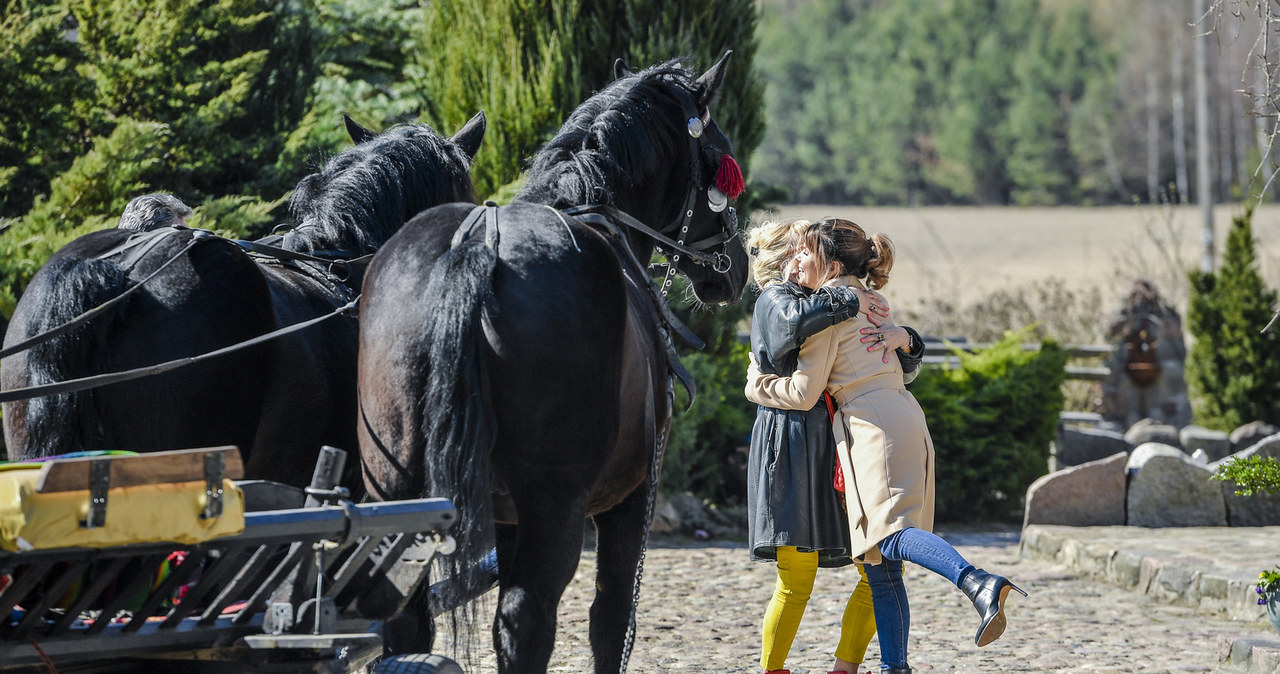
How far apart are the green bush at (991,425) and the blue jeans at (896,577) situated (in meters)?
5.32

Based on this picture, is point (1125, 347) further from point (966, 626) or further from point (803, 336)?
point (803, 336)

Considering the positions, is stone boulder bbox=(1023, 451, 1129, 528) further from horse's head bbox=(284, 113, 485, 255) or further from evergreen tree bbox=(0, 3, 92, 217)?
evergreen tree bbox=(0, 3, 92, 217)

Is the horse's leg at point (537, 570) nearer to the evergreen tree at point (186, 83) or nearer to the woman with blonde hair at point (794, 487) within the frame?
the woman with blonde hair at point (794, 487)

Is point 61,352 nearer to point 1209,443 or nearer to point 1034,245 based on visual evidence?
point 1209,443

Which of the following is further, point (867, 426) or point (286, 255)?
point (286, 255)

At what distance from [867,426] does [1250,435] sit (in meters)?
8.49

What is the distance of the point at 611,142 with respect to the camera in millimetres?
3822

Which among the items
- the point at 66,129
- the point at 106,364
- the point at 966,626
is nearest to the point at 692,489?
the point at 966,626

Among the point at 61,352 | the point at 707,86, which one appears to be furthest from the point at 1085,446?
the point at 61,352

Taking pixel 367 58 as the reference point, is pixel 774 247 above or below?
below

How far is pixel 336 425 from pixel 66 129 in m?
3.99

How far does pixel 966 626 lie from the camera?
5.84 metres

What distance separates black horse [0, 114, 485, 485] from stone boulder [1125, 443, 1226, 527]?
5.52m

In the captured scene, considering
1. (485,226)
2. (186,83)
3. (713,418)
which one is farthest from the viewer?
(713,418)
